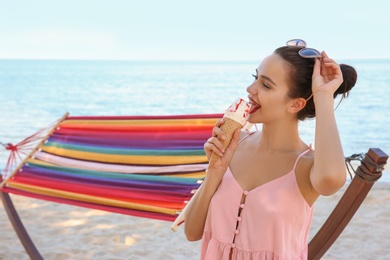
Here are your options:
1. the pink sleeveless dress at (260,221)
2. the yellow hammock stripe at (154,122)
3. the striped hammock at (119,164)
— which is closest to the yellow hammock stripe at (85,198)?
the striped hammock at (119,164)

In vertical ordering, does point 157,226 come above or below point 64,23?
below

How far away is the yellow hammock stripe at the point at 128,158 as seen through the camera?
2818 mm

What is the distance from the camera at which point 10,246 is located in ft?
11.4

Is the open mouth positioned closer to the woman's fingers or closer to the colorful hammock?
the woman's fingers

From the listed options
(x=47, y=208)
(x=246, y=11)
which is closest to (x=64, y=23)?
(x=246, y=11)

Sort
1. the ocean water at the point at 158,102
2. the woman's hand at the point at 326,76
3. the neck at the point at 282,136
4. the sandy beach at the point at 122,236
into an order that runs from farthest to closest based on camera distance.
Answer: the ocean water at the point at 158,102
the sandy beach at the point at 122,236
the neck at the point at 282,136
the woman's hand at the point at 326,76

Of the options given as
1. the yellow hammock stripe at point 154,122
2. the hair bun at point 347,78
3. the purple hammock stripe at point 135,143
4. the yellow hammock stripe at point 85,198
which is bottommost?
the yellow hammock stripe at point 85,198

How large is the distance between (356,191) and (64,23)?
40.2m

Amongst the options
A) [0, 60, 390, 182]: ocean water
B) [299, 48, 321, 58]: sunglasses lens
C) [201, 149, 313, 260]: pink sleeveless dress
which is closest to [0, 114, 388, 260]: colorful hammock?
[201, 149, 313, 260]: pink sleeveless dress

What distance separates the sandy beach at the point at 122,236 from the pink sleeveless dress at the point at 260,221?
205 centimetres

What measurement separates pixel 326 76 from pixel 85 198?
5.93 ft

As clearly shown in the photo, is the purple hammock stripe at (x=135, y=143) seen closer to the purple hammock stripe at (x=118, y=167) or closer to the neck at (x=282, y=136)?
the purple hammock stripe at (x=118, y=167)

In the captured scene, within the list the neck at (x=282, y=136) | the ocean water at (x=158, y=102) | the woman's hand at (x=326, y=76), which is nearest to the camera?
the woman's hand at (x=326, y=76)

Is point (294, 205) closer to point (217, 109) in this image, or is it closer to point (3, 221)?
point (3, 221)
